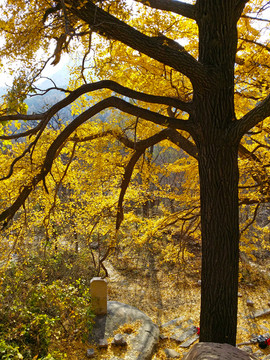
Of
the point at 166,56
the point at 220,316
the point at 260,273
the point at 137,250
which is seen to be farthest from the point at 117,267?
the point at 166,56

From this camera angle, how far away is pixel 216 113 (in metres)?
3.00

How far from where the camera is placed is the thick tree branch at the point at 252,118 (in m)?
2.56

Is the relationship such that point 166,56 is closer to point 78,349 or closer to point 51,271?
point 78,349

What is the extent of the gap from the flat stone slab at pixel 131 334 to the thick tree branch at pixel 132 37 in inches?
212

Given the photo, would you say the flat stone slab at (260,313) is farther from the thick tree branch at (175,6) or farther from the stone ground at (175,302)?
the thick tree branch at (175,6)

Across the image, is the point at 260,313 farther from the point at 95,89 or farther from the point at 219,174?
the point at 95,89

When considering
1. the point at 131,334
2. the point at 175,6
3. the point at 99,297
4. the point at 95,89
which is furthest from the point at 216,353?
the point at 99,297

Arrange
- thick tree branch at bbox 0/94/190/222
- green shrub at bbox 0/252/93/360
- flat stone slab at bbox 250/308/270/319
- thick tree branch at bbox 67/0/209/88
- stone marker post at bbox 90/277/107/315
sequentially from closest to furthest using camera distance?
thick tree branch at bbox 67/0/209/88
thick tree branch at bbox 0/94/190/222
green shrub at bbox 0/252/93/360
stone marker post at bbox 90/277/107/315
flat stone slab at bbox 250/308/270/319

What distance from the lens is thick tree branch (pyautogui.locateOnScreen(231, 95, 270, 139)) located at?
256 centimetres

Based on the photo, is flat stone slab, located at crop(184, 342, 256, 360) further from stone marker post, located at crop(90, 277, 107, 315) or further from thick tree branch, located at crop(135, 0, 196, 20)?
stone marker post, located at crop(90, 277, 107, 315)

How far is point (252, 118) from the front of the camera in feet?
8.74

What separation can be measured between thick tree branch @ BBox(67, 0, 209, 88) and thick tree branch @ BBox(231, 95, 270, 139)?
2.13 feet

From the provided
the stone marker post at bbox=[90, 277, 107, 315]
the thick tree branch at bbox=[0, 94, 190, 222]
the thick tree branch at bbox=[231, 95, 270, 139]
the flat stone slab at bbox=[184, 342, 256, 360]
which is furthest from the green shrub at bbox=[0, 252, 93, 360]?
the thick tree branch at bbox=[231, 95, 270, 139]

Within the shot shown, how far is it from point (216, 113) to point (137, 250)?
442 inches
